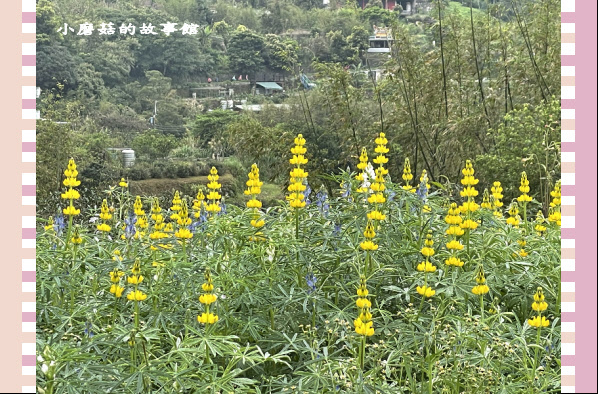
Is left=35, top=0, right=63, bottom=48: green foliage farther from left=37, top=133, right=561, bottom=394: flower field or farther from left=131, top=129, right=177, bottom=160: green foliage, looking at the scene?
left=37, top=133, right=561, bottom=394: flower field

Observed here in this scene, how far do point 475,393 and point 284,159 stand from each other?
13.7 feet

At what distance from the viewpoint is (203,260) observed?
5.30ft

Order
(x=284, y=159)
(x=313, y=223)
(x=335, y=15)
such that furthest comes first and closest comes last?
(x=335, y=15), (x=284, y=159), (x=313, y=223)

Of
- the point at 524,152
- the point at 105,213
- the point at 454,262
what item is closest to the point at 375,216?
the point at 454,262

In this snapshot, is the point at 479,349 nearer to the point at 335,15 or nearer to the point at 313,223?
the point at 313,223

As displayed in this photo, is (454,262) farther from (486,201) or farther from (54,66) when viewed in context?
(54,66)

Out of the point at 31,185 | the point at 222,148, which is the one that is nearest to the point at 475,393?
the point at 31,185

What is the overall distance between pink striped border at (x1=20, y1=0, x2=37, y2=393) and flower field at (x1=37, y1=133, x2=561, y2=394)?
0.09 feet

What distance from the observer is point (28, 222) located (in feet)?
3.83

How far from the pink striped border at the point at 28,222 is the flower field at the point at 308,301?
0.09 ft

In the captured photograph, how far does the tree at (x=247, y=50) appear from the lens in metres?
8.42

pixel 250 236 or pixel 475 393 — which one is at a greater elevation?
pixel 250 236

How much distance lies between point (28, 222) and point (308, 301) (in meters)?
0.60
